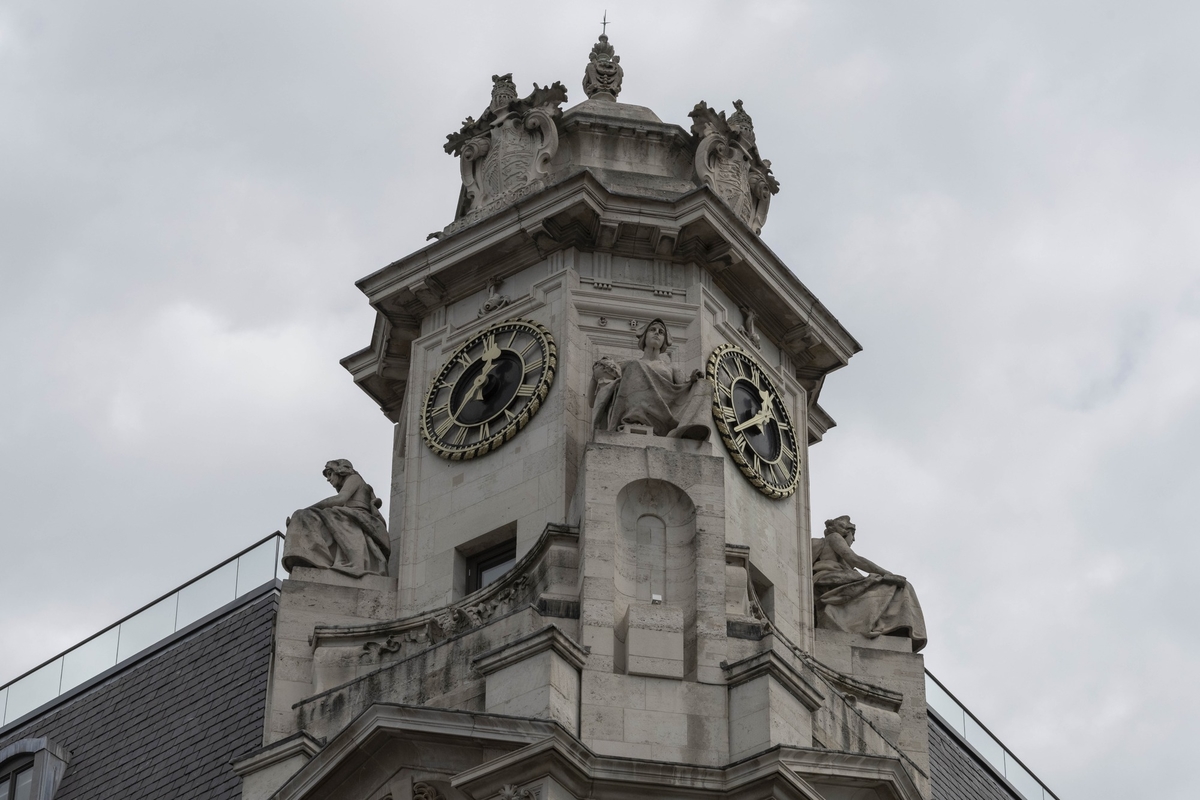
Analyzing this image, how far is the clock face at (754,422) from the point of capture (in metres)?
51.2

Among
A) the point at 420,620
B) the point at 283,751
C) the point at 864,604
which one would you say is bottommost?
the point at 283,751

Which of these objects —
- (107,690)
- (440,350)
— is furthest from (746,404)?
(107,690)

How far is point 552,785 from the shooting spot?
1741 inches

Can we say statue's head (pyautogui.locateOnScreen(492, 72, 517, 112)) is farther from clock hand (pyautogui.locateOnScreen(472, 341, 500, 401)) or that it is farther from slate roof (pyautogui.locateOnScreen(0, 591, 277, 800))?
slate roof (pyautogui.locateOnScreen(0, 591, 277, 800))

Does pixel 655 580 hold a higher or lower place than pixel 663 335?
lower

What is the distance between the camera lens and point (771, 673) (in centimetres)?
4597

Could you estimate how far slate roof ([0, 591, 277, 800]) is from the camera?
52.2 metres

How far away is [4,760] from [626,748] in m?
15.1

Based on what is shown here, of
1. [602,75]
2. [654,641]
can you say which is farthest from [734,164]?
[654,641]

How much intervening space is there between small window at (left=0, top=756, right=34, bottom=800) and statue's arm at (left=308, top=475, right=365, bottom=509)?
763cm

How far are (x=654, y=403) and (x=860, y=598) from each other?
5244mm

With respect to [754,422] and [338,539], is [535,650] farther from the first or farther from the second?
[754,422]

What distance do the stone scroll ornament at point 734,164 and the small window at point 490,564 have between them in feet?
24.3

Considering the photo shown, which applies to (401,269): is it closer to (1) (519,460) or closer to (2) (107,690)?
(1) (519,460)
